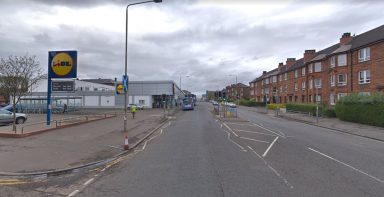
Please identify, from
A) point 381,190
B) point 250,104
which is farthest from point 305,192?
point 250,104

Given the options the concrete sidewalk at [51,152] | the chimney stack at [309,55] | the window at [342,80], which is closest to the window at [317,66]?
the chimney stack at [309,55]

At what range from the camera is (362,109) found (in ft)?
81.5

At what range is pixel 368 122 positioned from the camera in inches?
939

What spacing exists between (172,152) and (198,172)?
10.8 ft

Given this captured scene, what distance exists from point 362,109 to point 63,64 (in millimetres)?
25109

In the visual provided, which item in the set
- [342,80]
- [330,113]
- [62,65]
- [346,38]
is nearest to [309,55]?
[346,38]

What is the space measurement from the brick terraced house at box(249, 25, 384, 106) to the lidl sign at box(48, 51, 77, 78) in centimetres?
2234

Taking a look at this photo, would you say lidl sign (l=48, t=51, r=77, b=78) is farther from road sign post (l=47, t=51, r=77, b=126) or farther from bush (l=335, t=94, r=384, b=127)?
bush (l=335, t=94, r=384, b=127)

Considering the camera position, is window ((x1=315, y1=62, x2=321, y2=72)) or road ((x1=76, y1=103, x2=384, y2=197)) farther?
window ((x1=315, y1=62, x2=321, y2=72))

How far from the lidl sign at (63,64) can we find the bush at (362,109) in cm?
2360

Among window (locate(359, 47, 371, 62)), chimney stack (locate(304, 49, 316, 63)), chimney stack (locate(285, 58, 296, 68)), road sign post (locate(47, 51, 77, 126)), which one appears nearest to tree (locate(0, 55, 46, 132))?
road sign post (locate(47, 51, 77, 126))

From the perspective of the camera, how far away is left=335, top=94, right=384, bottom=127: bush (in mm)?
22384

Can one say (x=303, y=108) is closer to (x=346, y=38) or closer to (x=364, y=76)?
(x=364, y=76)

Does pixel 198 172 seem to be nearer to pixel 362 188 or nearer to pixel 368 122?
pixel 362 188
